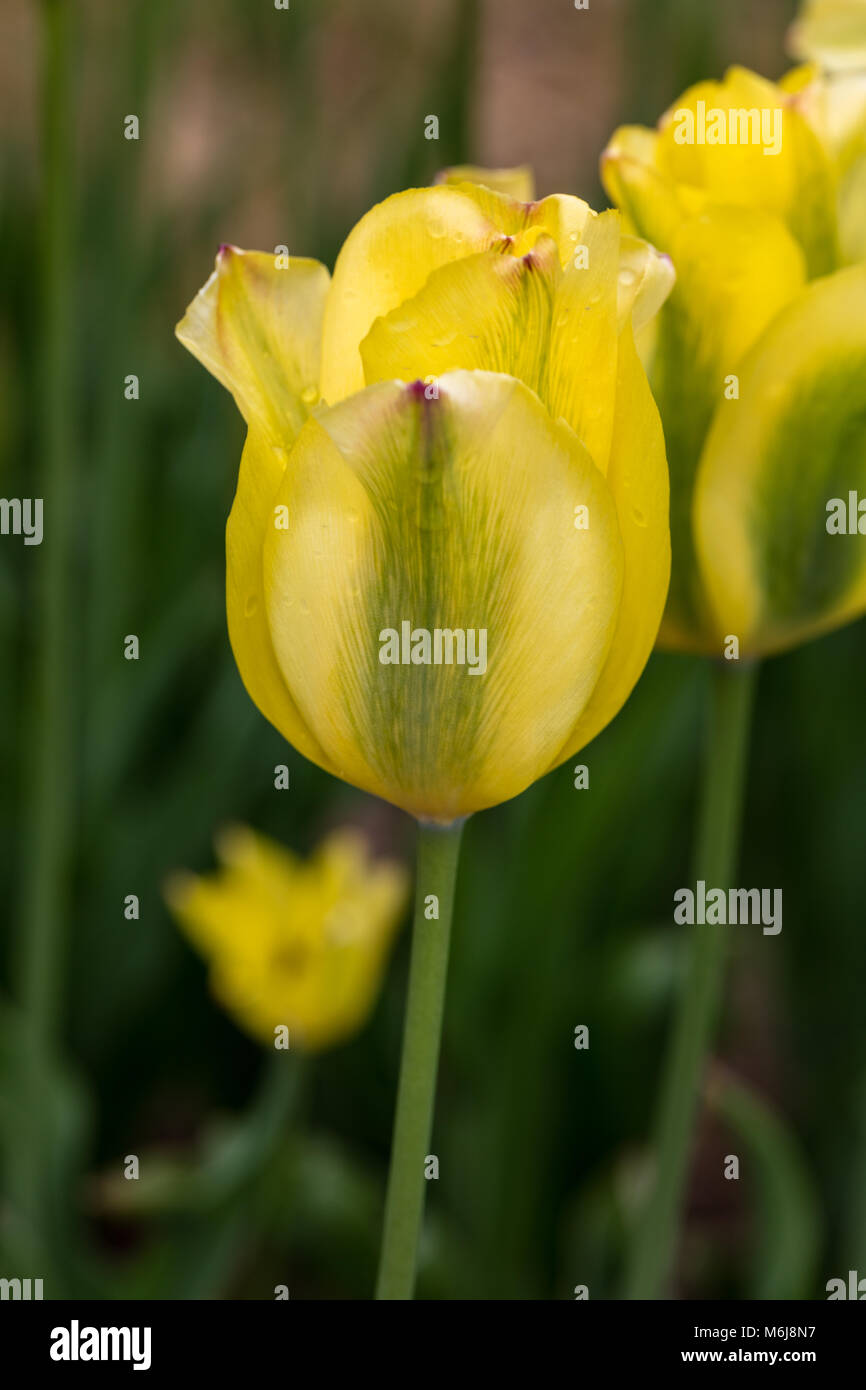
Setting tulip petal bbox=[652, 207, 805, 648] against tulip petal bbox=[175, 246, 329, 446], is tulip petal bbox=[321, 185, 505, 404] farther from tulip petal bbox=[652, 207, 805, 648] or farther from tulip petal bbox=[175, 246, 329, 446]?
tulip petal bbox=[652, 207, 805, 648]

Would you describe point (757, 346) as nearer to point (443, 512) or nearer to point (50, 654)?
point (443, 512)

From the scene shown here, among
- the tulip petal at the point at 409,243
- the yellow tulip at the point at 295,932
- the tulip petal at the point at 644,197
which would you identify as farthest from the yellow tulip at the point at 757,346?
the yellow tulip at the point at 295,932

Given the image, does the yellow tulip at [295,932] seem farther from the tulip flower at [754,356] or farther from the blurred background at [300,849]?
the tulip flower at [754,356]

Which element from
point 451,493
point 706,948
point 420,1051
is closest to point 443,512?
point 451,493

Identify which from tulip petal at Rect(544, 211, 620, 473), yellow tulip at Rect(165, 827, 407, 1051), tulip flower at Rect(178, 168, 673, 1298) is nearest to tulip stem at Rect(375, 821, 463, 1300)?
tulip flower at Rect(178, 168, 673, 1298)
